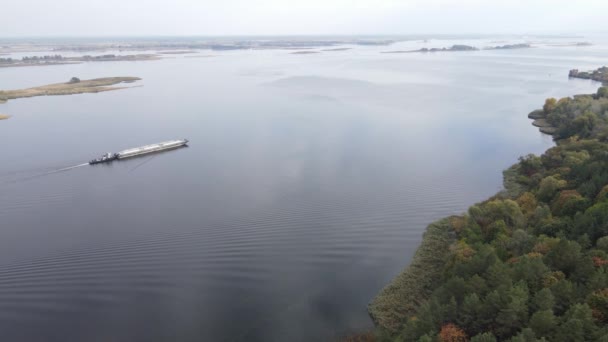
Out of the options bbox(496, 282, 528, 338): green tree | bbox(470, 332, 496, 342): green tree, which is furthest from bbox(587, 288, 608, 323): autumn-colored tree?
bbox(470, 332, 496, 342): green tree

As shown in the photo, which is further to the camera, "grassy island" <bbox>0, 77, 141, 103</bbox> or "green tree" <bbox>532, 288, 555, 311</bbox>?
"grassy island" <bbox>0, 77, 141, 103</bbox>

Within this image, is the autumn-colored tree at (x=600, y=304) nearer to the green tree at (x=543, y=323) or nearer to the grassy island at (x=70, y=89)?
the green tree at (x=543, y=323)

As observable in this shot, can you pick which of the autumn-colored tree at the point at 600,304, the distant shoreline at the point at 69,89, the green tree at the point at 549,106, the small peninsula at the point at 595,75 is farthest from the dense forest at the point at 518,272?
the distant shoreline at the point at 69,89

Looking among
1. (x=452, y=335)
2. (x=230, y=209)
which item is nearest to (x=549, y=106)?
(x=230, y=209)

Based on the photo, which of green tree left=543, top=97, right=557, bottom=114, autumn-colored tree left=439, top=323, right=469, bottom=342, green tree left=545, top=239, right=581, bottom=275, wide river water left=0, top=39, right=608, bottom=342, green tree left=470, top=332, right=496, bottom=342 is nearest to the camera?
green tree left=470, top=332, right=496, bottom=342

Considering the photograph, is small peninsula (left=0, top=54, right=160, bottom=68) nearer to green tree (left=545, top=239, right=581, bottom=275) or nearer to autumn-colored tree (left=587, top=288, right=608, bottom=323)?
green tree (left=545, top=239, right=581, bottom=275)

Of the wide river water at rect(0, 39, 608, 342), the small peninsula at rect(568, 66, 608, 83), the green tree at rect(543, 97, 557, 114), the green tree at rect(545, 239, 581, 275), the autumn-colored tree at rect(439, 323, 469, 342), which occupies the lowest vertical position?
the wide river water at rect(0, 39, 608, 342)
